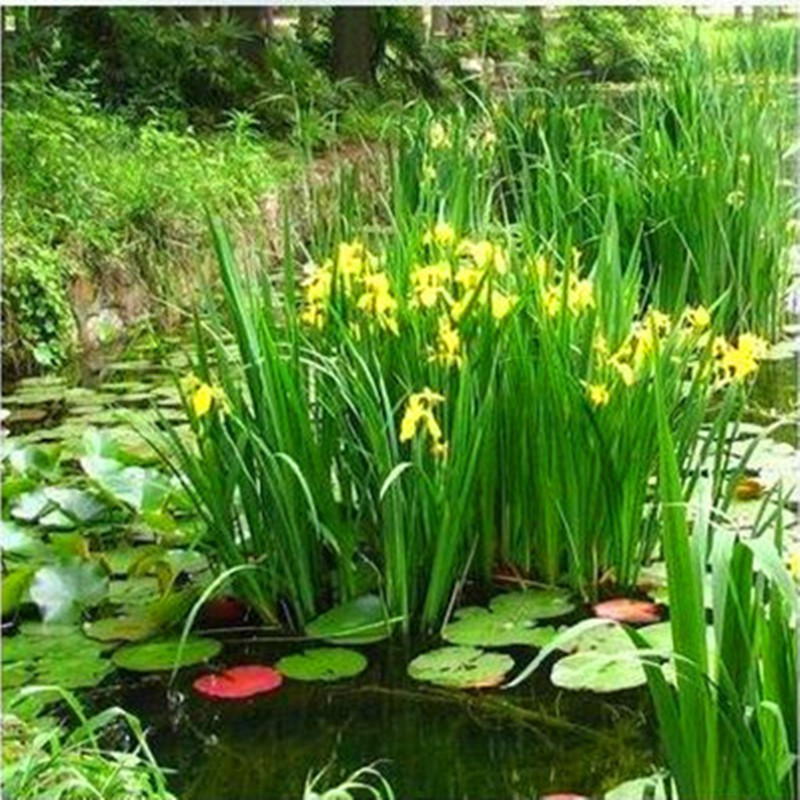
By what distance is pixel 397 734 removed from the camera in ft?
5.05

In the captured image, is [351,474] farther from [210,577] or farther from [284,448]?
[210,577]

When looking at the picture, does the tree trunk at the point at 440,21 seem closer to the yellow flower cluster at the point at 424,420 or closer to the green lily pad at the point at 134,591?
the yellow flower cluster at the point at 424,420

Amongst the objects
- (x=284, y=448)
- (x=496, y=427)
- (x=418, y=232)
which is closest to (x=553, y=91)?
(x=418, y=232)

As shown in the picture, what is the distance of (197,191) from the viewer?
2270mm

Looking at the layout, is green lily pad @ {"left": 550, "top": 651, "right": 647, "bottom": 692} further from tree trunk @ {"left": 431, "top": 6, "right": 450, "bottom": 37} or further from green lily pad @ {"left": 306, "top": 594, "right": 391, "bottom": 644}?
tree trunk @ {"left": 431, "top": 6, "right": 450, "bottom": 37}

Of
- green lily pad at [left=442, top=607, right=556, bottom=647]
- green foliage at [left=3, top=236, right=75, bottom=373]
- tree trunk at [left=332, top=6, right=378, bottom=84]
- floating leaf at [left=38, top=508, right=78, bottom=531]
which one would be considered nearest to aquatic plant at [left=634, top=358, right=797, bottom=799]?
green lily pad at [left=442, top=607, right=556, bottom=647]

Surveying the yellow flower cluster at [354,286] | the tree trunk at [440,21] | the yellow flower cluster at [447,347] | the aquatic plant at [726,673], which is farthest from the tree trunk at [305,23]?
the aquatic plant at [726,673]

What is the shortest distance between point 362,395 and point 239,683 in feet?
1.06

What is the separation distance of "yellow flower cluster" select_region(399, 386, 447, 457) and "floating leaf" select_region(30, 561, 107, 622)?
36 centimetres

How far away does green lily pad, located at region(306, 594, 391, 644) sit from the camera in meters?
1.69

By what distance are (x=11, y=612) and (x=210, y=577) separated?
0.22 meters

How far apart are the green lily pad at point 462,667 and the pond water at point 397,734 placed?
12 mm

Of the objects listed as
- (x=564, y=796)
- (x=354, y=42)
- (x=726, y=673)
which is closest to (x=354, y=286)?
(x=354, y=42)

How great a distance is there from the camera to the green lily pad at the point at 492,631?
164 cm
